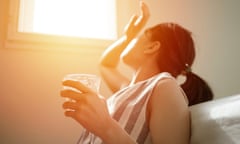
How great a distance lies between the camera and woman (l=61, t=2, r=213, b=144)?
0.65 metres

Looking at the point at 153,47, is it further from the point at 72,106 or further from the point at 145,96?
the point at 72,106

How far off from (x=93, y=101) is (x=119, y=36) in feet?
2.86

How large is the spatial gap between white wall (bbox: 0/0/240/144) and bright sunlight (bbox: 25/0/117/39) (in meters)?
0.11

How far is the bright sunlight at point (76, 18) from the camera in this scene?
1.44m

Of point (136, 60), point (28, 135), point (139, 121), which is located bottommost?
point (28, 135)

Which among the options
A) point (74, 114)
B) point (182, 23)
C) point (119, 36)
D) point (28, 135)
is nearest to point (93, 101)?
point (74, 114)

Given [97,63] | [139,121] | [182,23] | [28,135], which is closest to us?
[139,121]

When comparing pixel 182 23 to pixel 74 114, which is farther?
pixel 182 23

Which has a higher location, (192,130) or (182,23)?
(182,23)

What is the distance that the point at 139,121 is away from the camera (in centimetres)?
81

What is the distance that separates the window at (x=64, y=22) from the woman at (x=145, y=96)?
0.72ft

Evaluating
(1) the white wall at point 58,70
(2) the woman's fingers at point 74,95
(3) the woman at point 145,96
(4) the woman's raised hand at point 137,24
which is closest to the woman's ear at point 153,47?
(3) the woman at point 145,96

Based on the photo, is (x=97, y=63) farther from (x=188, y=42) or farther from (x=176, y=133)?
(x=176, y=133)

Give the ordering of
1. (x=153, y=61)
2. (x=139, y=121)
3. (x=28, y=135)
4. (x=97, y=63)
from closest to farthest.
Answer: (x=139, y=121), (x=153, y=61), (x=28, y=135), (x=97, y=63)
